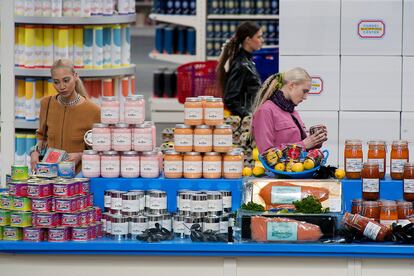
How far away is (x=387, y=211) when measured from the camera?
607 centimetres

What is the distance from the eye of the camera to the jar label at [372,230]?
5.91m

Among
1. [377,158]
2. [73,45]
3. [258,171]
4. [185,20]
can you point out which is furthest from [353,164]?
[185,20]

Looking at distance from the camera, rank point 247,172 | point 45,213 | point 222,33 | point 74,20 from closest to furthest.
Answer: point 45,213 → point 247,172 → point 74,20 → point 222,33

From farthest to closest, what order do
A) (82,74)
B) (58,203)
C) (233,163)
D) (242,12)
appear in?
(242,12)
(82,74)
(233,163)
(58,203)

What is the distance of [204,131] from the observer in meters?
6.41

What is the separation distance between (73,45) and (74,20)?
25 centimetres

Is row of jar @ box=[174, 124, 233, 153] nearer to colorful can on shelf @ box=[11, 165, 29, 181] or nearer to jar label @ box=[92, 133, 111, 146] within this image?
jar label @ box=[92, 133, 111, 146]

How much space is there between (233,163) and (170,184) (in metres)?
0.40

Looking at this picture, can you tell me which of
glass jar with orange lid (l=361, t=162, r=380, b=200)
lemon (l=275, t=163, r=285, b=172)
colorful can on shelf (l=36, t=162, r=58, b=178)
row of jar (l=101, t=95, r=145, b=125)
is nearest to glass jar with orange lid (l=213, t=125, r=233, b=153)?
lemon (l=275, t=163, r=285, b=172)

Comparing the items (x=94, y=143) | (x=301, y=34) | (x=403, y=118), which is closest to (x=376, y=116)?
(x=403, y=118)

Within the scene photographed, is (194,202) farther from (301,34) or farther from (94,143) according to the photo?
(301,34)

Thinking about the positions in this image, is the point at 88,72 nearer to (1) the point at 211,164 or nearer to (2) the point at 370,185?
(1) the point at 211,164

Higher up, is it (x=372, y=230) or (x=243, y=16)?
(x=243, y=16)

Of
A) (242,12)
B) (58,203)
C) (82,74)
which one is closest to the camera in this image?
(58,203)
